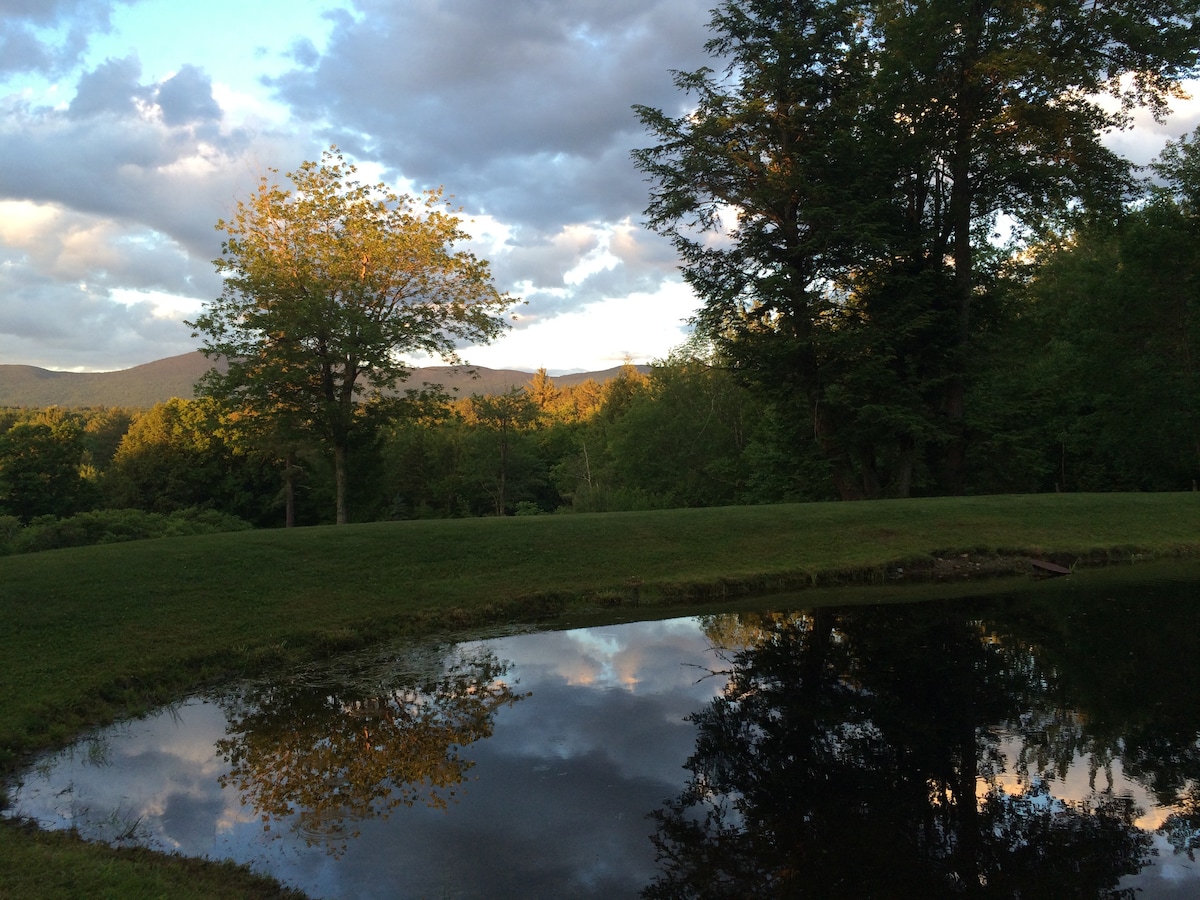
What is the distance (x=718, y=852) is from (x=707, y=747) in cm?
222

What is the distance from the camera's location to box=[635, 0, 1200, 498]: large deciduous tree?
2556cm

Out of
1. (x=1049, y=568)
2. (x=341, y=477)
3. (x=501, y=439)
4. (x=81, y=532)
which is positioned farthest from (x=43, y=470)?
(x=1049, y=568)

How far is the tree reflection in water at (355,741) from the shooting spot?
7.12m

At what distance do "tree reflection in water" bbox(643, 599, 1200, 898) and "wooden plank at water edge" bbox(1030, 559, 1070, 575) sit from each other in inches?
204

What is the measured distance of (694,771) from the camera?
7.49m

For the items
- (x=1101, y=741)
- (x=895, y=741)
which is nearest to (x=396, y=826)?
(x=895, y=741)

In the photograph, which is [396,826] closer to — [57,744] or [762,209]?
[57,744]

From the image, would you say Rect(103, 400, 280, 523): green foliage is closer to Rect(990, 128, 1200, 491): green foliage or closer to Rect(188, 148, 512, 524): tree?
Rect(188, 148, 512, 524): tree

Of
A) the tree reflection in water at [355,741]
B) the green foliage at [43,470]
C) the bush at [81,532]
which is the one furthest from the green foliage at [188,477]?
the tree reflection in water at [355,741]

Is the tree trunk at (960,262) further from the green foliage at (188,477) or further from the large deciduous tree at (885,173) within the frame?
the green foliage at (188,477)

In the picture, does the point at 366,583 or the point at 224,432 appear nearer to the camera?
the point at 366,583

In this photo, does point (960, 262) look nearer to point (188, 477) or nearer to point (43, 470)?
point (188, 477)

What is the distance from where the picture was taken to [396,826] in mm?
6652

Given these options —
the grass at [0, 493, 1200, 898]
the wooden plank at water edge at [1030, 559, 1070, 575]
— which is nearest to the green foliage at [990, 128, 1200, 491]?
the grass at [0, 493, 1200, 898]
